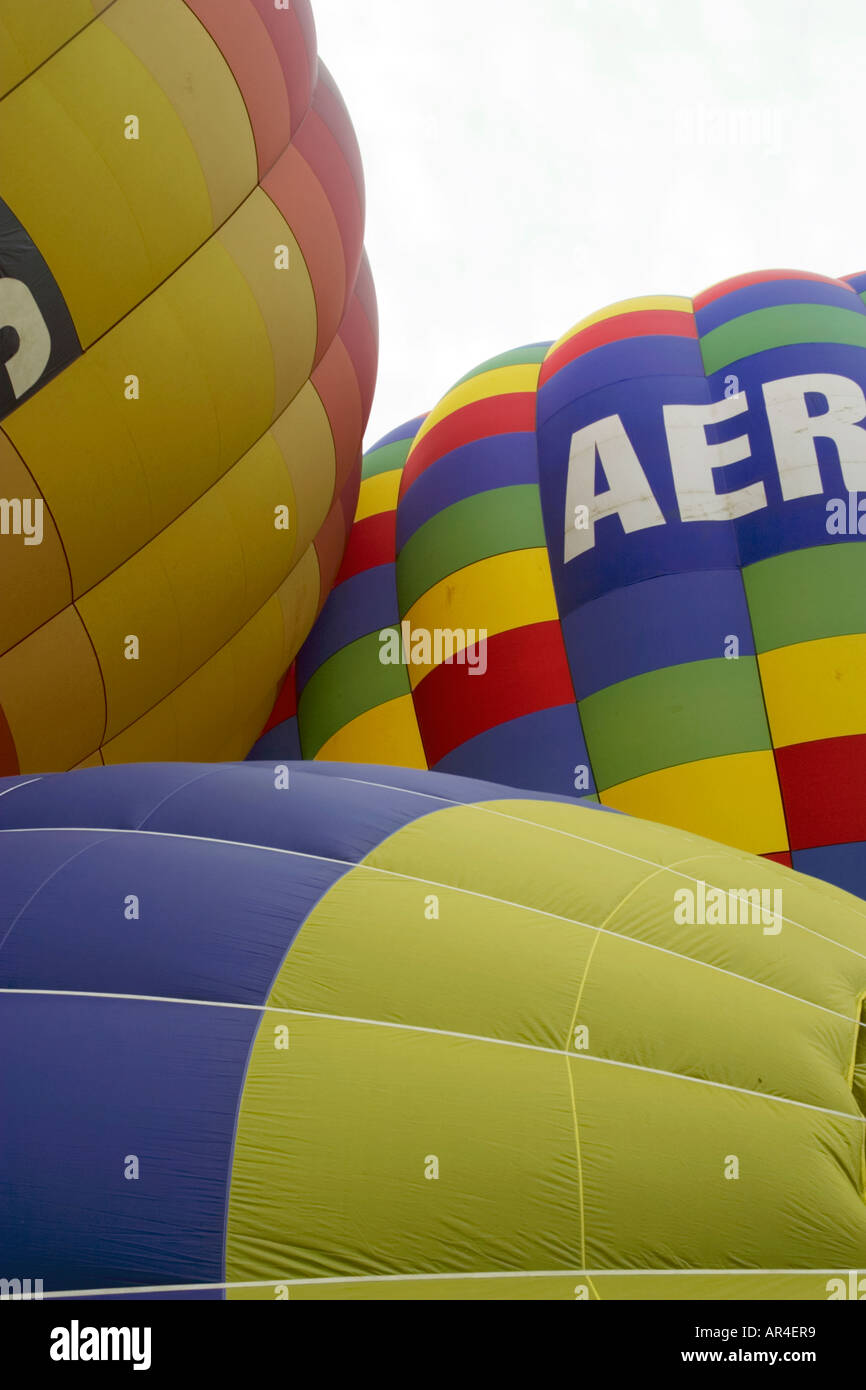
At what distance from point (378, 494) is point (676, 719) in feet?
8.02

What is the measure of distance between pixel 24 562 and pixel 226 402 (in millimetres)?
1049

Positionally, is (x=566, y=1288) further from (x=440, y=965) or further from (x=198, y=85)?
(x=198, y=85)

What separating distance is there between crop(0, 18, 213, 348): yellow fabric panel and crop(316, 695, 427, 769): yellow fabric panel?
2262 mm

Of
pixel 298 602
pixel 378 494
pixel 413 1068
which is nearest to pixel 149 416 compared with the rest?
pixel 298 602

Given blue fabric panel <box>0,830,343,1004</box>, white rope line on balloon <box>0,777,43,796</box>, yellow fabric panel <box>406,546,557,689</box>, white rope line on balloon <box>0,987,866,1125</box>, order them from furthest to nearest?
1. yellow fabric panel <box>406,546,557,689</box>
2. white rope line on balloon <box>0,777,43,796</box>
3. blue fabric panel <box>0,830,343,1004</box>
4. white rope line on balloon <box>0,987,866,1125</box>

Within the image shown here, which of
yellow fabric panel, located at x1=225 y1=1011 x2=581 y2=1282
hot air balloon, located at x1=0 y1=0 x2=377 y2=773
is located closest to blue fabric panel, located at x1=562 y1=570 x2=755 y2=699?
hot air balloon, located at x1=0 y1=0 x2=377 y2=773

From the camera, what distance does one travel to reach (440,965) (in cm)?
261

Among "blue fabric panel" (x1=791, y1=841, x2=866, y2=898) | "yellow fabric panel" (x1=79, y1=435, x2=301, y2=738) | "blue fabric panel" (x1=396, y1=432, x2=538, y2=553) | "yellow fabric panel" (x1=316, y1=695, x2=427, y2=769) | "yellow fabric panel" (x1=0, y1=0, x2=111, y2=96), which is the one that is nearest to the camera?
"yellow fabric panel" (x1=0, y1=0, x2=111, y2=96)

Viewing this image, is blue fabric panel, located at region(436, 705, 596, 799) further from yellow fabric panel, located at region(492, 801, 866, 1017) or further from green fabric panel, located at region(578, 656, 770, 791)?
yellow fabric panel, located at region(492, 801, 866, 1017)

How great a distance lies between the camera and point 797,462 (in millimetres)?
5312

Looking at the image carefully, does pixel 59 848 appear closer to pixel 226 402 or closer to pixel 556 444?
pixel 226 402

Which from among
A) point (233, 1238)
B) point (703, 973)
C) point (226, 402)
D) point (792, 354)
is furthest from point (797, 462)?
point (233, 1238)

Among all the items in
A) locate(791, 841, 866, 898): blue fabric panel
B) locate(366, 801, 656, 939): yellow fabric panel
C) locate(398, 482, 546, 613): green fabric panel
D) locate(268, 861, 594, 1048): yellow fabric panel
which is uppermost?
locate(398, 482, 546, 613): green fabric panel

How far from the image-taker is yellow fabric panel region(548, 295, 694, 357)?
6.45m
